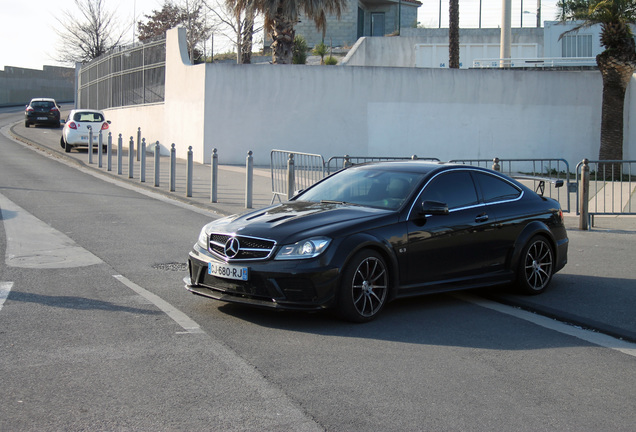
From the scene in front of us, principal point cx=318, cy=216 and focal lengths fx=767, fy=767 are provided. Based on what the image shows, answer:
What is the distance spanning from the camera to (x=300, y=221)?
7031mm

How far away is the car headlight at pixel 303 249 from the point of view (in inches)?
260

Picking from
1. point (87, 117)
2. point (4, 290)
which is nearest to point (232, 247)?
point (4, 290)

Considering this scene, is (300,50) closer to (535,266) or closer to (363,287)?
(535,266)

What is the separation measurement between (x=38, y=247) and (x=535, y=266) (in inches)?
259

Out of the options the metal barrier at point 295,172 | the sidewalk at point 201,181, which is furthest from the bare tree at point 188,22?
the metal barrier at point 295,172

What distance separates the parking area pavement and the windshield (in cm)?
170

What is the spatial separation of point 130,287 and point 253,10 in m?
22.4

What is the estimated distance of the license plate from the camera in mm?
6695

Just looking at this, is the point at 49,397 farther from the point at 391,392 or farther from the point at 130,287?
the point at 130,287

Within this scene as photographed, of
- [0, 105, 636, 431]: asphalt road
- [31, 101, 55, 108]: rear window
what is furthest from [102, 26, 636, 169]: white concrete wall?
[31, 101, 55, 108]: rear window

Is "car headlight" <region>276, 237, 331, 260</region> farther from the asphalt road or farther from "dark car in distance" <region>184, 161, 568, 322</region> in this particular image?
the asphalt road

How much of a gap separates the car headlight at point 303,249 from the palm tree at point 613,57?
2014 centimetres

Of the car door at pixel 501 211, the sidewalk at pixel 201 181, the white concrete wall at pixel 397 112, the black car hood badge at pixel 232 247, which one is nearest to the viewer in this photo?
the black car hood badge at pixel 232 247

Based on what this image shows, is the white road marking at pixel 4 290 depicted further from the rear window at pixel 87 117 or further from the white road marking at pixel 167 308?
the rear window at pixel 87 117
